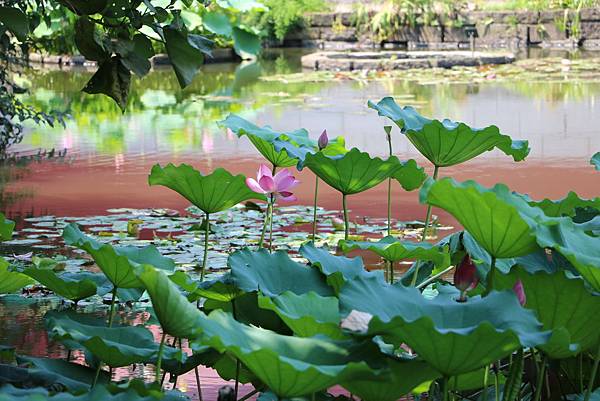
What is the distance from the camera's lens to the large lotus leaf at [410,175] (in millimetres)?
2467

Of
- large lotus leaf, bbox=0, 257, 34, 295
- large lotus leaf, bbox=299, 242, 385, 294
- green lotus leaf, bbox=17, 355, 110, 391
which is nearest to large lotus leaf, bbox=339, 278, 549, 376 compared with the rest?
large lotus leaf, bbox=299, 242, 385, 294

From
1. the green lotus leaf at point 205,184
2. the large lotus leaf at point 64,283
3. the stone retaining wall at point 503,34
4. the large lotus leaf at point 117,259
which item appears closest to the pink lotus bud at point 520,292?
the large lotus leaf at point 117,259

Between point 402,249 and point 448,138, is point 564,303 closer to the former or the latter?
point 402,249

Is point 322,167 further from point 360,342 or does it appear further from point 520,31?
point 520,31

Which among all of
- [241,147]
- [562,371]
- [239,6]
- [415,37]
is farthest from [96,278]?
[415,37]

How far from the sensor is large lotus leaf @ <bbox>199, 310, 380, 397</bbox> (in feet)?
4.29

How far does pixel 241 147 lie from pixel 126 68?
196 inches

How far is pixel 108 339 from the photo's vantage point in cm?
183

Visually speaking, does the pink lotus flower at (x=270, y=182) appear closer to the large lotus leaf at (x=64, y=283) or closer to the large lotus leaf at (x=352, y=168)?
the large lotus leaf at (x=352, y=168)

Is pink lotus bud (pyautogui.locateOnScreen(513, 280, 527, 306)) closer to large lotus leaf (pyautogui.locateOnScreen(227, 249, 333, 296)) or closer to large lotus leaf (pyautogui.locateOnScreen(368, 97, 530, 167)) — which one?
large lotus leaf (pyautogui.locateOnScreen(227, 249, 333, 296))

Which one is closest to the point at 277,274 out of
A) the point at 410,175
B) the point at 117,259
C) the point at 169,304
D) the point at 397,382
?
the point at 117,259

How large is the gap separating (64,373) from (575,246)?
811mm

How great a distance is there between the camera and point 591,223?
1.89m

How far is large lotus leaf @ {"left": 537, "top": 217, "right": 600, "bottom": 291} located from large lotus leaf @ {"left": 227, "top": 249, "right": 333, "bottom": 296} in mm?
413
